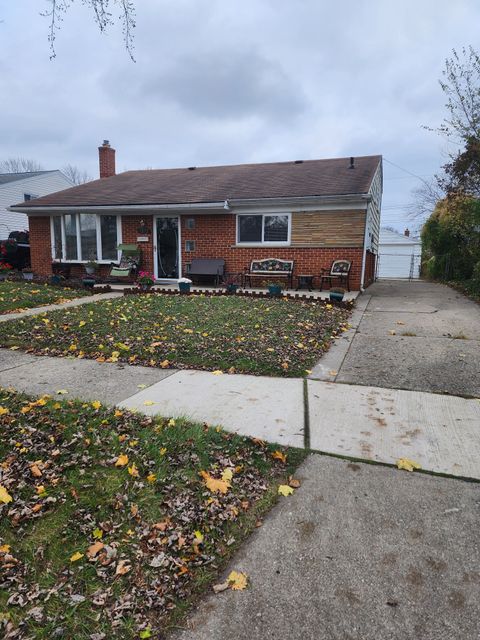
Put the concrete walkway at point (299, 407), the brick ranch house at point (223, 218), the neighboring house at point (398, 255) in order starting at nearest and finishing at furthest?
the concrete walkway at point (299, 407), the brick ranch house at point (223, 218), the neighboring house at point (398, 255)

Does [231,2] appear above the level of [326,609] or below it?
above

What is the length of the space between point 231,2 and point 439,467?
466 cm

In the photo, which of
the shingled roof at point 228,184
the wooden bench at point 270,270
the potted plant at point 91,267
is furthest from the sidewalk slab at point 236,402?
the potted plant at point 91,267

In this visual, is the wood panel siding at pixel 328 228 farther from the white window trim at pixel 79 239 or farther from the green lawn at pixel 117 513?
the green lawn at pixel 117 513

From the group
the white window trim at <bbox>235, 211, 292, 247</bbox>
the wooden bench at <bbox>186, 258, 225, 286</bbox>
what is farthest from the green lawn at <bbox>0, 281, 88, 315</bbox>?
the white window trim at <bbox>235, 211, 292, 247</bbox>

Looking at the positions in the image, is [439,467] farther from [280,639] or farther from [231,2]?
[231,2]

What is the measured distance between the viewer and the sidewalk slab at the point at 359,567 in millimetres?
1586

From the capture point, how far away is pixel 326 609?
1660mm

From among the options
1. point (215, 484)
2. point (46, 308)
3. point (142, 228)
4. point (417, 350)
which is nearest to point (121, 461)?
point (215, 484)

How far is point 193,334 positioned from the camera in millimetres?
6016

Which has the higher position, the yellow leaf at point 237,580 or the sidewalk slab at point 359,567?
the sidewalk slab at point 359,567

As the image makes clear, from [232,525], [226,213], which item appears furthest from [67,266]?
[232,525]

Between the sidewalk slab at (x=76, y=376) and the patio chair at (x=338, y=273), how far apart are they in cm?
811

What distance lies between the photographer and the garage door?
101 ft
